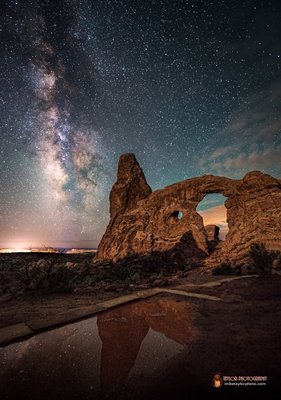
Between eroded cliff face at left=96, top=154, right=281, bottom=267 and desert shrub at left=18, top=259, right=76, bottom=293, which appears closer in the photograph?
desert shrub at left=18, top=259, right=76, bottom=293

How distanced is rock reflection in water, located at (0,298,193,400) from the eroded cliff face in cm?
1047

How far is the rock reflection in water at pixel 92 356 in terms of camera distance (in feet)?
5.83

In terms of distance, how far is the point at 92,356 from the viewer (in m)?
2.35

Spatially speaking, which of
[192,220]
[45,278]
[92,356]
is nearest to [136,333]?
[92,356]

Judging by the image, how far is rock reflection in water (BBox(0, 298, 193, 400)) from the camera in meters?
1.78

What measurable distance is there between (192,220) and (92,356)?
14.0 metres

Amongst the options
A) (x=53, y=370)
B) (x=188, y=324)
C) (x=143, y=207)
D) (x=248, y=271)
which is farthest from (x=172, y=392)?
(x=143, y=207)

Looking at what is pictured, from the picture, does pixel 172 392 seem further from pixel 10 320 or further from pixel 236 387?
pixel 10 320

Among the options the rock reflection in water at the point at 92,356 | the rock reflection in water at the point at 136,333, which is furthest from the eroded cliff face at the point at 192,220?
the rock reflection in water at the point at 92,356

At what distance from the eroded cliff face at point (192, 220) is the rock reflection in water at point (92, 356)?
10474 mm

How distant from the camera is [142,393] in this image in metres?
1.69

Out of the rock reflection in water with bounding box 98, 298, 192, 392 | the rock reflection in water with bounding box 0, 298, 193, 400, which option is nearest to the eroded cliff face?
the rock reflection in water with bounding box 98, 298, 192, 392

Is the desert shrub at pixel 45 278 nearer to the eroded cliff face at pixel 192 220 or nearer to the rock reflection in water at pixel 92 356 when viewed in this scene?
the rock reflection in water at pixel 92 356

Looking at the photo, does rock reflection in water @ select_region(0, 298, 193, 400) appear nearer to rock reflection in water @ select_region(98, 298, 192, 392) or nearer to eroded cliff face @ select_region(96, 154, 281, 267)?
rock reflection in water @ select_region(98, 298, 192, 392)
